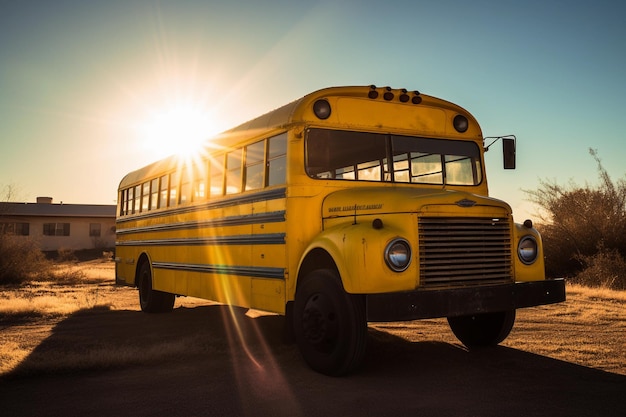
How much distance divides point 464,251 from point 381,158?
1.38m

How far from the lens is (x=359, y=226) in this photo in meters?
4.88

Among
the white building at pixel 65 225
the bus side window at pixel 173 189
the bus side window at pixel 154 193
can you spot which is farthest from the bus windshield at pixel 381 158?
the white building at pixel 65 225

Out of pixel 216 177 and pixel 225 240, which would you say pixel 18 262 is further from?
pixel 225 240

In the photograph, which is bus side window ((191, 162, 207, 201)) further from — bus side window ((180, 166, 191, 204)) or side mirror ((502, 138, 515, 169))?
side mirror ((502, 138, 515, 169))

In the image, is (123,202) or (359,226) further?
(123,202)

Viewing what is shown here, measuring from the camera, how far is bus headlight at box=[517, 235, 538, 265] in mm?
5375

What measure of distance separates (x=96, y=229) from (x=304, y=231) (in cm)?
3701

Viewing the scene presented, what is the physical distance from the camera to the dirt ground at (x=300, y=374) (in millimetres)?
4164

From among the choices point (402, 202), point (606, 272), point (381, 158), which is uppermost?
point (381, 158)

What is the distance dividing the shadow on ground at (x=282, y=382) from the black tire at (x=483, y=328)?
162mm

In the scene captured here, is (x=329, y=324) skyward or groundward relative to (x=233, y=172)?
groundward

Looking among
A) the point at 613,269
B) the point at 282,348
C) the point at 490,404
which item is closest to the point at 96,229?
the point at 613,269

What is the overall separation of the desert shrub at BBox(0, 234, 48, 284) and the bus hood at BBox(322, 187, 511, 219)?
17.2 m

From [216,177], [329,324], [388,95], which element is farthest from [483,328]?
[216,177]
